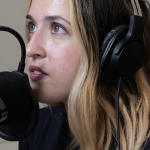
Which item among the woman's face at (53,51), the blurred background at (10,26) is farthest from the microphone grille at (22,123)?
the blurred background at (10,26)

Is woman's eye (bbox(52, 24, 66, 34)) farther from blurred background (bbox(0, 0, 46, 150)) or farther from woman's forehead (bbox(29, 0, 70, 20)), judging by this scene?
blurred background (bbox(0, 0, 46, 150))

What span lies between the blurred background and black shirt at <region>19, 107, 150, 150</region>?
1.12 feet

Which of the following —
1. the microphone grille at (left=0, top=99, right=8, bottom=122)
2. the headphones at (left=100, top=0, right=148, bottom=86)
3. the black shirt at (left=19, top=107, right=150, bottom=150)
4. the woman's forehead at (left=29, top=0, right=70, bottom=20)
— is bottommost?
the black shirt at (left=19, top=107, right=150, bottom=150)

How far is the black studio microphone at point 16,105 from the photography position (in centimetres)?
58

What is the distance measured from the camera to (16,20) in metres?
1.34

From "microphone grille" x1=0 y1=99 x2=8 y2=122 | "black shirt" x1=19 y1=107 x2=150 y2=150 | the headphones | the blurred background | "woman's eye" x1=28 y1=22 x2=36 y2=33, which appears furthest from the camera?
the blurred background

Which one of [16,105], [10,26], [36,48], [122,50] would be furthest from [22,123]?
[10,26]

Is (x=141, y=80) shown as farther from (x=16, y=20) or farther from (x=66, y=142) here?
(x=16, y=20)

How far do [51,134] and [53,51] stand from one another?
47 centimetres

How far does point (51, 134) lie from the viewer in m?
1.06

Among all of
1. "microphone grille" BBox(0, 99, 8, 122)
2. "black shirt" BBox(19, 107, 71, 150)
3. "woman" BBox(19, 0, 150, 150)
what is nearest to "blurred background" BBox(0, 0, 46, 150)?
"black shirt" BBox(19, 107, 71, 150)

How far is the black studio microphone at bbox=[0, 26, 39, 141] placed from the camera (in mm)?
577

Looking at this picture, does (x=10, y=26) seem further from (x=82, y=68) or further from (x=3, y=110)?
(x=3, y=110)

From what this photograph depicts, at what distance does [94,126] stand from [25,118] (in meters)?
0.25
